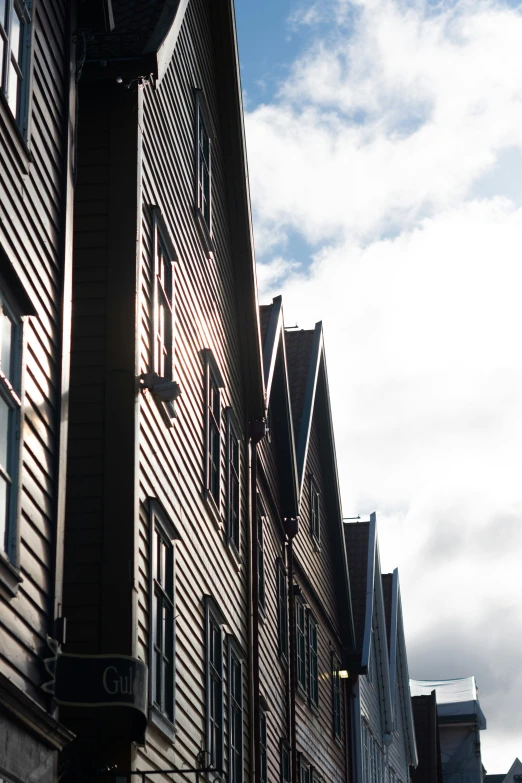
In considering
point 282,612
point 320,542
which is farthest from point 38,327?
point 320,542

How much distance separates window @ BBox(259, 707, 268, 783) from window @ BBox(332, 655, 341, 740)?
824 cm

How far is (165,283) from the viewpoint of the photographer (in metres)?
12.8

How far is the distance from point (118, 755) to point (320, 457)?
58.7 feet

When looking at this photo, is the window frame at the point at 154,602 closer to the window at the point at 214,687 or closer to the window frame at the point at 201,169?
the window at the point at 214,687

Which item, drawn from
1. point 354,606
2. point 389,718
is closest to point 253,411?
point 354,606

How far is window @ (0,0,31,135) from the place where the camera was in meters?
8.56

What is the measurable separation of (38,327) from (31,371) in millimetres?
396

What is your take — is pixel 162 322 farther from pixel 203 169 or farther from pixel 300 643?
pixel 300 643

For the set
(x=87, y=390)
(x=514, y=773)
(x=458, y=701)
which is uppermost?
(x=458, y=701)

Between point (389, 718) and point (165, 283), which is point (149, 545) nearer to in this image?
point (165, 283)

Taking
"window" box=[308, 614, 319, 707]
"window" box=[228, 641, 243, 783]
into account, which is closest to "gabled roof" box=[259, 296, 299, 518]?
"window" box=[308, 614, 319, 707]

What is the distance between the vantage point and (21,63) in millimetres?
8977

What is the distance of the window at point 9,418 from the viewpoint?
7.68 metres

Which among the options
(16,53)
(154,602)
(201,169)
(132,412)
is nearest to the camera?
(16,53)
